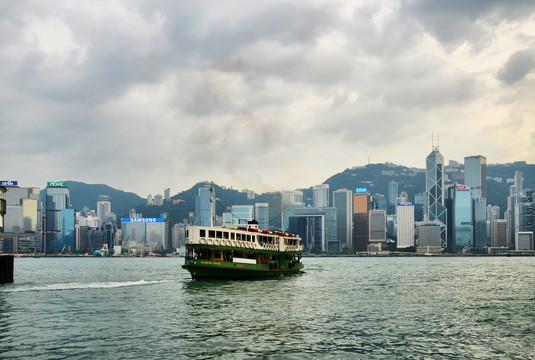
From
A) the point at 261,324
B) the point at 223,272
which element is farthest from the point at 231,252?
the point at 261,324

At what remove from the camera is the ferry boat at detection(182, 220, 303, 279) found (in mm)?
70562

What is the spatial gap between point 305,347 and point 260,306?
55.4 feet

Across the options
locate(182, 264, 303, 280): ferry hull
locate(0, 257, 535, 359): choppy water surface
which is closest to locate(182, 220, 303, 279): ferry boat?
locate(182, 264, 303, 280): ferry hull

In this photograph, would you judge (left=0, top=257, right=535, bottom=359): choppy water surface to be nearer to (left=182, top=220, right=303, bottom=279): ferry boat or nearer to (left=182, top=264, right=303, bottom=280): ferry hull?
(left=182, top=264, right=303, bottom=280): ferry hull

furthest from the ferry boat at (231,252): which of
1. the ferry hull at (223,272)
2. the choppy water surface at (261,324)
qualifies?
the choppy water surface at (261,324)

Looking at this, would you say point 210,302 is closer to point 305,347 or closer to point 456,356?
point 305,347

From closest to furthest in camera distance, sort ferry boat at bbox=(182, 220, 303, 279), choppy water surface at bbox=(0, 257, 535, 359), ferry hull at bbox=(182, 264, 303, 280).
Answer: choppy water surface at bbox=(0, 257, 535, 359) < ferry boat at bbox=(182, 220, 303, 279) < ferry hull at bbox=(182, 264, 303, 280)

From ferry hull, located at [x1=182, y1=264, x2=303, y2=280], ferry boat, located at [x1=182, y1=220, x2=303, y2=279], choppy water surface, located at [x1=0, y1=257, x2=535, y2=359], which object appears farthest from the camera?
ferry hull, located at [x1=182, y1=264, x2=303, y2=280]

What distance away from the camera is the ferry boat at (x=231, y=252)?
70562mm

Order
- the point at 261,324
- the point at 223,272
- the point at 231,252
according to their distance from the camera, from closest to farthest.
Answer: the point at 261,324, the point at 223,272, the point at 231,252

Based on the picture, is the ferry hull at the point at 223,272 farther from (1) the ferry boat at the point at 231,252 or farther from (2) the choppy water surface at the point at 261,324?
(2) the choppy water surface at the point at 261,324

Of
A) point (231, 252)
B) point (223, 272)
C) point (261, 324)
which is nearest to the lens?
point (261, 324)

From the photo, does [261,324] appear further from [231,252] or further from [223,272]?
[231,252]

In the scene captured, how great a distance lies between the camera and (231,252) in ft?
240
